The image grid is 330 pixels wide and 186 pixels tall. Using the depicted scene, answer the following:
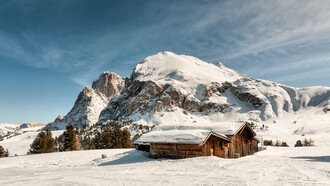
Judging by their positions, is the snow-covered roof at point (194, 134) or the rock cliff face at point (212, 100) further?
the rock cliff face at point (212, 100)

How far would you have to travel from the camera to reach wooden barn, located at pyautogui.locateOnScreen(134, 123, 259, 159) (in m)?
19.2

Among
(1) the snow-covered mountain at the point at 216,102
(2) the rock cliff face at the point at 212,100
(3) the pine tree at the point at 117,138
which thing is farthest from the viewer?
(2) the rock cliff face at the point at 212,100

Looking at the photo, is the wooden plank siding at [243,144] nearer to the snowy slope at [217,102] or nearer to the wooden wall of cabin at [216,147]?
the wooden wall of cabin at [216,147]

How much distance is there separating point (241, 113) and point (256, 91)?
30.5 m

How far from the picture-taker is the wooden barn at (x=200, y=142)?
19156 mm

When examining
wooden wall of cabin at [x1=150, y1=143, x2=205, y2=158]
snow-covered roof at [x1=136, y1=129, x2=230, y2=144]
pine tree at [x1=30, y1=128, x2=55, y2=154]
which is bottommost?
pine tree at [x1=30, y1=128, x2=55, y2=154]

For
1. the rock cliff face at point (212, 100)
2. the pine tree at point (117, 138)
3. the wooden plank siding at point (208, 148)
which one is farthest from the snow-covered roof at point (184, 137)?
the rock cliff face at point (212, 100)

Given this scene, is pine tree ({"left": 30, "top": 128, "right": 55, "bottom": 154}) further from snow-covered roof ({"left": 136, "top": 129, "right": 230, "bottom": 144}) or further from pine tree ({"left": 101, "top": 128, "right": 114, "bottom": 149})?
snow-covered roof ({"left": 136, "top": 129, "right": 230, "bottom": 144})

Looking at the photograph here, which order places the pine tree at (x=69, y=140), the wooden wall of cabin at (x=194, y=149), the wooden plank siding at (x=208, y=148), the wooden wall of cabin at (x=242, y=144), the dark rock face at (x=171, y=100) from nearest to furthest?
1. the wooden wall of cabin at (x=194, y=149)
2. the wooden plank siding at (x=208, y=148)
3. the wooden wall of cabin at (x=242, y=144)
4. the pine tree at (x=69, y=140)
5. the dark rock face at (x=171, y=100)

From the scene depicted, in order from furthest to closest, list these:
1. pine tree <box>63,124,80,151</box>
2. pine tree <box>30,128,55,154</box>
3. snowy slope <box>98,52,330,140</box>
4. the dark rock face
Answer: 1. the dark rock face
2. snowy slope <box>98,52,330,140</box>
3. pine tree <box>63,124,80,151</box>
4. pine tree <box>30,128,55,154</box>

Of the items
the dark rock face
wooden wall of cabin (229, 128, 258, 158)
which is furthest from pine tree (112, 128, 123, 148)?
the dark rock face

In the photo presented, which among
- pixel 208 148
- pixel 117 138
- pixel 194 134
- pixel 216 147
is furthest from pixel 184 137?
pixel 117 138

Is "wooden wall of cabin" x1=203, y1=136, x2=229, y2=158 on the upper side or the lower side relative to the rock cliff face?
lower

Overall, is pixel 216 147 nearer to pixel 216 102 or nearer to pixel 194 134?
pixel 194 134
